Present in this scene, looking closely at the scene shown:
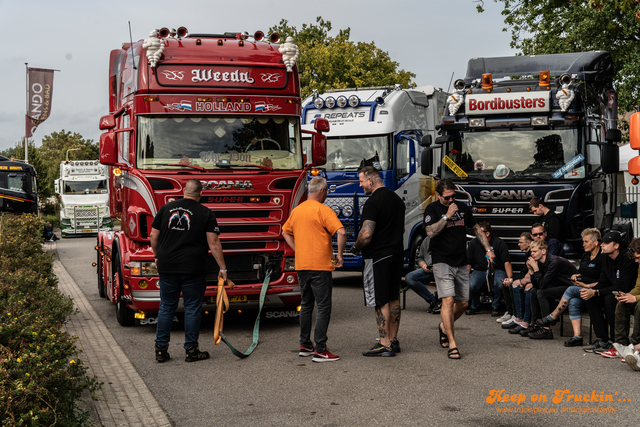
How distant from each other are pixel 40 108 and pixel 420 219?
25453 mm

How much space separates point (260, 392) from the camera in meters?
6.26

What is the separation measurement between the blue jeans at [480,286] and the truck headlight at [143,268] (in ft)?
15.1

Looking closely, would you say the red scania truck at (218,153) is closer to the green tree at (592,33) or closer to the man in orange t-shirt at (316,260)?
the man in orange t-shirt at (316,260)

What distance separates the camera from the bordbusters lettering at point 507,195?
10680 mm

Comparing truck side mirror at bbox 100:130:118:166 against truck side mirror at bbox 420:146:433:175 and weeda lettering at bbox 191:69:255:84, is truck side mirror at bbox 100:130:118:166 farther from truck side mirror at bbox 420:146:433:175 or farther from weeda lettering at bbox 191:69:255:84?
truck side mirror at bbox 420:146:433:175

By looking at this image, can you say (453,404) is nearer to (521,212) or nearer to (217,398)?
(217,398)

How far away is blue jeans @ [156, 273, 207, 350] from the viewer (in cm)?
757

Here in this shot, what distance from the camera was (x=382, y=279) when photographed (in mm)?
7547

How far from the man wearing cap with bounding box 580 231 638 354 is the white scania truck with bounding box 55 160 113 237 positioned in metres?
28.0

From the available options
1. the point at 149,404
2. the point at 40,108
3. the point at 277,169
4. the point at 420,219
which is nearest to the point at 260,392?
the point at 149,404

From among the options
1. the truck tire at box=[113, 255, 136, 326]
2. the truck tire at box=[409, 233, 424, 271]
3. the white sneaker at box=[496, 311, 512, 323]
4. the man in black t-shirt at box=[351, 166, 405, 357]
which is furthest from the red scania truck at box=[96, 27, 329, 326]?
the truck tire at box=[409, 233, 424, 271]

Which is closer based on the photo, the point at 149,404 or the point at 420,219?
the point at 149,404

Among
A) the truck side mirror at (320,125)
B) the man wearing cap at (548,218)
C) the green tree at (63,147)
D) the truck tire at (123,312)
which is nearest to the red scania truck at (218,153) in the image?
the truck tire at (123,312)

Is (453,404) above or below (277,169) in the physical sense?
below
